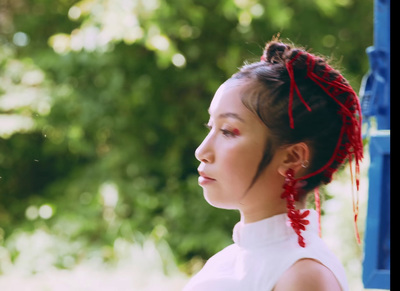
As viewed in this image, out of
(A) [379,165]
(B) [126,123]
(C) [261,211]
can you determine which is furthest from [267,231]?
(B) [126,123]

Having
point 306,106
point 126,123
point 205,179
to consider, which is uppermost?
point 306,106

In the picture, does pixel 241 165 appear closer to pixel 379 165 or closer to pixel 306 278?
pixel 306 278

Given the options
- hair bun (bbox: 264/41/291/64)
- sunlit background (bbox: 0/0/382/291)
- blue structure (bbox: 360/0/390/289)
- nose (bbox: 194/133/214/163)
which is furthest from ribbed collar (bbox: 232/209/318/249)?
sunlit background (bbox: 0/0/382/291)

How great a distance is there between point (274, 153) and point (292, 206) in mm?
79

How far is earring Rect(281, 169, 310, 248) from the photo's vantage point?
0.88 meters

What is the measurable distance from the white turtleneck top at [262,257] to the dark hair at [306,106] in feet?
0.24

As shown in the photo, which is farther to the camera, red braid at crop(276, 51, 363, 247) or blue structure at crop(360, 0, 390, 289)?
blue structure at crop(360, 0, 390, 289)

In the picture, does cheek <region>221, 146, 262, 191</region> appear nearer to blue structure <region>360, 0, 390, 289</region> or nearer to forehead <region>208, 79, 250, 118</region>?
forehead <region>208, 79, 250, 118</region>

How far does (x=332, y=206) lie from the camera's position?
2.42m

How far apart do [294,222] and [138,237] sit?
94.4 inches

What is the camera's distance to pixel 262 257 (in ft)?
2.86

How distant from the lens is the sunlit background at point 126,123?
305 centimetres
